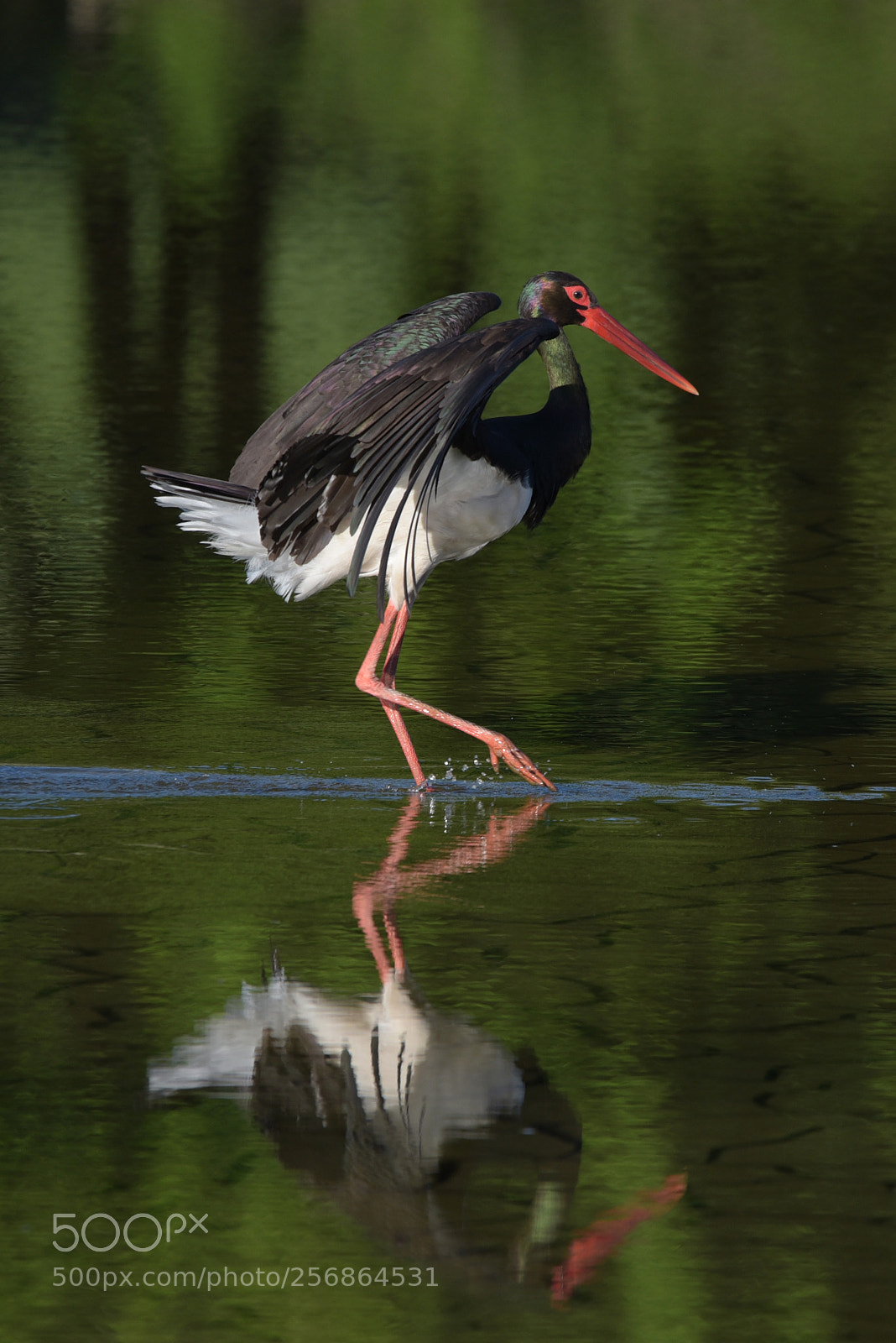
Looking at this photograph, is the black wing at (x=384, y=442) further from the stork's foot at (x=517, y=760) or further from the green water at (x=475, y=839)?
the green water at (x=475, y=839)

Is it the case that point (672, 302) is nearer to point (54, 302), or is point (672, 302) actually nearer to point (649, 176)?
point (54, 302)

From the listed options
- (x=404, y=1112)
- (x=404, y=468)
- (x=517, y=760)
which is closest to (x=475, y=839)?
(x=517, y=760)

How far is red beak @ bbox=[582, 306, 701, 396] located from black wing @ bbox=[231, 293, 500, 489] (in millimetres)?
701

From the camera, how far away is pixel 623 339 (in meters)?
8.90

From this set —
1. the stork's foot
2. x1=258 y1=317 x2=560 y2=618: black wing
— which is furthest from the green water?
x1=258 y1=317 x2=560 y2=618: black wing

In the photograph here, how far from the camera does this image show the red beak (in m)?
8.77

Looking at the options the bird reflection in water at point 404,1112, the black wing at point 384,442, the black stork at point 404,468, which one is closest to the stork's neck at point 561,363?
the black stork at point 404,468

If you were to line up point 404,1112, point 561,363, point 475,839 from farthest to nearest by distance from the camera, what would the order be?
1. point 561,363
2. point 475,839
3. point 404,1112

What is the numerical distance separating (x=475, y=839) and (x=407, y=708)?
1.18 m

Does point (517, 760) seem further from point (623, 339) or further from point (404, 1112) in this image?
A: point (404, 1112)

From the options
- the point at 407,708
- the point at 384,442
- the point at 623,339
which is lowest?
the point at 407,708

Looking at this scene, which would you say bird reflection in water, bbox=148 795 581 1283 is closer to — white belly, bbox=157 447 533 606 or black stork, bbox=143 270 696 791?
black stork, bbox=143 270 696 791

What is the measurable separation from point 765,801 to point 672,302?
468 inches

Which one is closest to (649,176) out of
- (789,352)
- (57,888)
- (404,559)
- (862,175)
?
(862,175)
